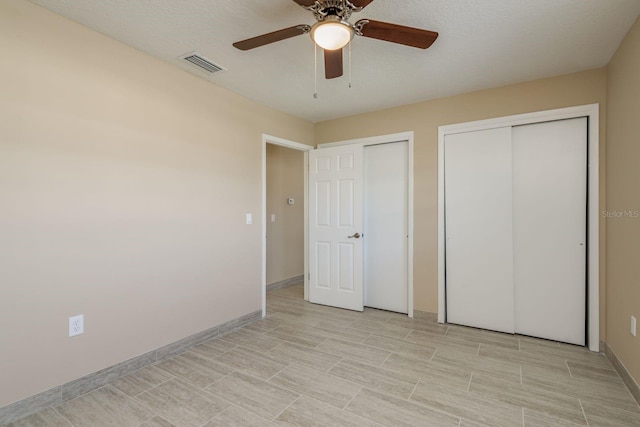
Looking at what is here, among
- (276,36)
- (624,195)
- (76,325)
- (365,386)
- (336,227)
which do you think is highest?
(276,36)

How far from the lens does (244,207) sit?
3.39 m

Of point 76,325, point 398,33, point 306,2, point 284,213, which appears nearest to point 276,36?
point 306,2

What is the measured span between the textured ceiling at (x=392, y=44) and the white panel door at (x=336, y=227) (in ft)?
3.29

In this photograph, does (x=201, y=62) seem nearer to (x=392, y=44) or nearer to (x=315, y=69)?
(x=315, y=69)

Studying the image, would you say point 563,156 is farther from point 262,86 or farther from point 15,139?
point 15,139

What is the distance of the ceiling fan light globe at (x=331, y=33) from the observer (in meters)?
1.57

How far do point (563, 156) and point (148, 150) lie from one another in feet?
12.1

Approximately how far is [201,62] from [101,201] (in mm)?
1372

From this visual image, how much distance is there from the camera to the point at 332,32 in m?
1.59

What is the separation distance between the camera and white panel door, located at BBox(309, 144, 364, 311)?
3867 millimetres

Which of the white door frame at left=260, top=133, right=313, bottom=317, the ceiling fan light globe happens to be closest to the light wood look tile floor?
the white door frame at left=260, top=133, right=313, bottom=317

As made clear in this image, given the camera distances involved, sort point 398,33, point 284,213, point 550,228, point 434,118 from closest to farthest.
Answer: point 398,33 < point 550,228 < point 434,118 < point 284,213

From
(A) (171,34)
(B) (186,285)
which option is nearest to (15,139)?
(A) (171,34)

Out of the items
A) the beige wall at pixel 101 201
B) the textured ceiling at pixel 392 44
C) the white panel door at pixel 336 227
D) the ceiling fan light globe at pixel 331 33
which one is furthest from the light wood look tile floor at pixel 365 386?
the textured ceiling at pixel 392 44
